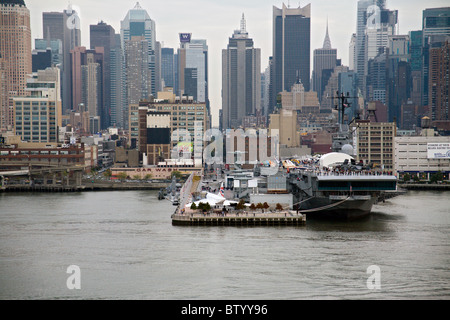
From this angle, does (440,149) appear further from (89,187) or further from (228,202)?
(228,202)

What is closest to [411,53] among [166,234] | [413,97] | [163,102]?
[413,97]

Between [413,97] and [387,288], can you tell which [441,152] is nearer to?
[387,288]

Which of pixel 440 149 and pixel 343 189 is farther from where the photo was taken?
pixel 440 149

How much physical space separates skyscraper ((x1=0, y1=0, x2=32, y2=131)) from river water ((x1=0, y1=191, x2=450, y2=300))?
132542 mm

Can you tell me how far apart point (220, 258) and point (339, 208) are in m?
14.5

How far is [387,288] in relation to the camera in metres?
25.3

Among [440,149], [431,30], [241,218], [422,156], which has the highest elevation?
[431,30]

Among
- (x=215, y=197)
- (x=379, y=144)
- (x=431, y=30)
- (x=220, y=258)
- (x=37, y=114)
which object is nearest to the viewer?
(x=220, y=258)

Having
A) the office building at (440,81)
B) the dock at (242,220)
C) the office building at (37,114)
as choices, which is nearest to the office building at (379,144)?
the dock at (242,220)

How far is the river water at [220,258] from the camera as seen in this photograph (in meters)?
25.0

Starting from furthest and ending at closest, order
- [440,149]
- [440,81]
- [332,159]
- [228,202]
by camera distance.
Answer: [440,81] → [440,149] → [332,159] → [228,202]

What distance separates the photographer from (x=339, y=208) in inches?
1694

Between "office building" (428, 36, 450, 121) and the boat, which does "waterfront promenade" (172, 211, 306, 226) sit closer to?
the boat

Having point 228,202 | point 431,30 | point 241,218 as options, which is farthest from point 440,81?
point 241,218
